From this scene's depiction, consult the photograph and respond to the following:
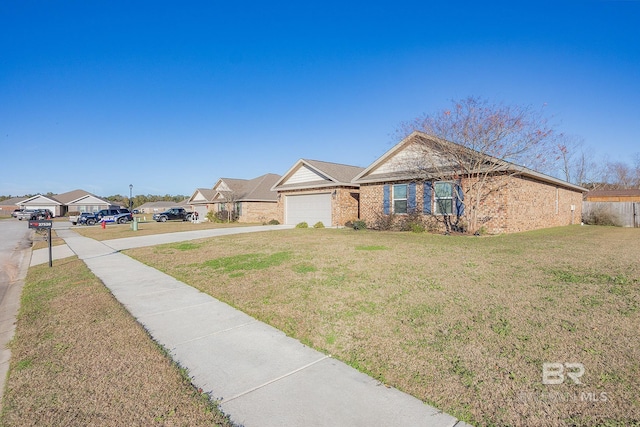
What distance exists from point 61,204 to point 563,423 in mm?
80536

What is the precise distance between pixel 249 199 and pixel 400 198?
16.7 metres

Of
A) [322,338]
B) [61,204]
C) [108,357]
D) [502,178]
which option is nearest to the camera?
[108,357]

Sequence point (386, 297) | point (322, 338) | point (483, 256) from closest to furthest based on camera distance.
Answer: point (322, 338), point (386, 297), point (483, 256)

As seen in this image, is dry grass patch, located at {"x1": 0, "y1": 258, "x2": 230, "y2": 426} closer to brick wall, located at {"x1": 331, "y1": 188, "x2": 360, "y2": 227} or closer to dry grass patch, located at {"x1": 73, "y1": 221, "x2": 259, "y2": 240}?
dry grass patch, located at {"x1": 73, "y1": 221, "x2": 259, "y2": 240}

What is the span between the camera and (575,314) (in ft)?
14.3

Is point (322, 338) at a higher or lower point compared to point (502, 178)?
lower

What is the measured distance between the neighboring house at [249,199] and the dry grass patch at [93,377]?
986 inches

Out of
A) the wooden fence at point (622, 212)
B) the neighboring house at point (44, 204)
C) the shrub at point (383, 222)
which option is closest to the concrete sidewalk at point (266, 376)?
the shrub at point (383, 222)

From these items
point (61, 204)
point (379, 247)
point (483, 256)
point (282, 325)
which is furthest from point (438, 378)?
point (61, 204)

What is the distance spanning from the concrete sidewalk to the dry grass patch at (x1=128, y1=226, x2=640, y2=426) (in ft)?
0.75

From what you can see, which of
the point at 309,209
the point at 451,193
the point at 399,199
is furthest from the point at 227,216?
the point at 451,193

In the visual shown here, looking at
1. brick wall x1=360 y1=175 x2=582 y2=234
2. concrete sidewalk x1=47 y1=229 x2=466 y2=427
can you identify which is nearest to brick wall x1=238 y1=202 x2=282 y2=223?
brick wall x1=360 y1=175 x2=582 y2=234

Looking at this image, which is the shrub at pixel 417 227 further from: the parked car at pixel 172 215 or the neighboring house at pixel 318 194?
the parked car at pixel 172 215

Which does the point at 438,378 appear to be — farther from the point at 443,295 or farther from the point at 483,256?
the point at 483,256
